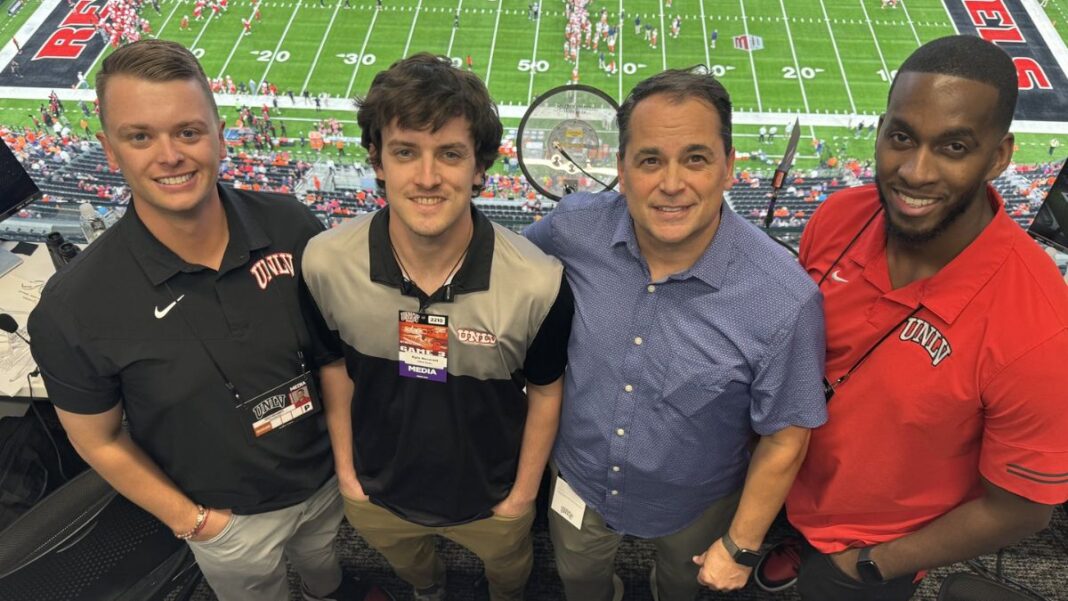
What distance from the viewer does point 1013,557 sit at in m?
2.28

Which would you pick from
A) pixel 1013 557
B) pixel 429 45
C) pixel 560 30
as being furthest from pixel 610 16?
pixel 1013 557

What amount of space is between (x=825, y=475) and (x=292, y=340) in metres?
1.26

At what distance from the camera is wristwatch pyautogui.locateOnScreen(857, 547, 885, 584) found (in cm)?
158

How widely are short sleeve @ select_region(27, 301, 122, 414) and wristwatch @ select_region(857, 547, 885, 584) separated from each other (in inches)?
67.7

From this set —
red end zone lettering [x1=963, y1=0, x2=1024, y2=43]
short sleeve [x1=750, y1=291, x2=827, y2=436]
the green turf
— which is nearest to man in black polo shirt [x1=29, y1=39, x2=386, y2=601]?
short sleeve [x1=750, y1=291, x2=827, y2=436]

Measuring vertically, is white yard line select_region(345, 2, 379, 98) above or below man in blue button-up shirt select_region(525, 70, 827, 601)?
below

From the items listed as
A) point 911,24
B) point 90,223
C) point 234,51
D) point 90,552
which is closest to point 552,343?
point 90,552

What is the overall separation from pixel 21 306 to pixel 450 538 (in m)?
1.98

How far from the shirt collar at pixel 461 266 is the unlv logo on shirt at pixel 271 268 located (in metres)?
0.27

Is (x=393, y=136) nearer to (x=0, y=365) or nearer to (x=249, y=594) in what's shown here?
(x=249, y=594)

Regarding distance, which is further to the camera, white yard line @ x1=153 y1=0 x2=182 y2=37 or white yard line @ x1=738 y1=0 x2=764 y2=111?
white yard line @ x1=153 y1=0 x2=182 y2=37

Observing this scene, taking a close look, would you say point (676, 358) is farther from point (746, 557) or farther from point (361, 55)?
A: point (361, 55)

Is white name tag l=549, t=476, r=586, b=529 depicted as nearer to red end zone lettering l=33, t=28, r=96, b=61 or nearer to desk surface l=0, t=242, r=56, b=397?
desk surface l=0, t=242, r=56, b=397

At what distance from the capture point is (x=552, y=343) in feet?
4.69
